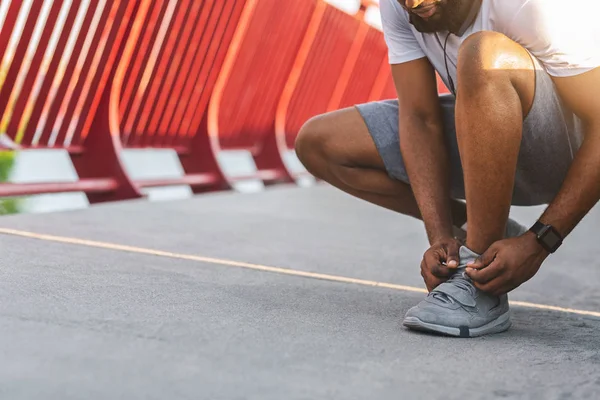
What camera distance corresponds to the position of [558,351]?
2.08 metres

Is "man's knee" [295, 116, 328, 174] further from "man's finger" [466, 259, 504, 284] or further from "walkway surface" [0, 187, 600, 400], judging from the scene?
"man's finger" [466, 259, 504, 284]

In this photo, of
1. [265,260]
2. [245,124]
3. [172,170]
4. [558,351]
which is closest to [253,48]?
[245,124]

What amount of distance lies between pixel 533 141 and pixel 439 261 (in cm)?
37

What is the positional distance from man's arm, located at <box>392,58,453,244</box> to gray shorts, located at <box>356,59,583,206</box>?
2.3 inches

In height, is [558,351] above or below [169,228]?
above

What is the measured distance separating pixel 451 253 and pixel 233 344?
0.69 meters

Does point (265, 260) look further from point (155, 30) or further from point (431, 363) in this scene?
point (155, 30)

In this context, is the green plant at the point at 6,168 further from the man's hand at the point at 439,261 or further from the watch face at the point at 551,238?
the watch face at the point at 551,238

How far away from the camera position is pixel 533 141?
243 centimetres

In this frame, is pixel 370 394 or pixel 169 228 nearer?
pixel 370 394

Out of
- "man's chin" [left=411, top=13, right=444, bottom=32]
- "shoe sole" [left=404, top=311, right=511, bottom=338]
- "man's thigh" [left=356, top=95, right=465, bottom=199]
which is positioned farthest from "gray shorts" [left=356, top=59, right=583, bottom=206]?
"shoe sole" [left=404, top=311, right=511, bottom=338]

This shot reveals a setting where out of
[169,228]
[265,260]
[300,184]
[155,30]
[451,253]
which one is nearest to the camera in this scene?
[451,253]

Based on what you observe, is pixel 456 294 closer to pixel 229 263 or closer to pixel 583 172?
pixel 583 172

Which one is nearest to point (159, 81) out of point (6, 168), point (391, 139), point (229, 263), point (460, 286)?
point (6, 168)
